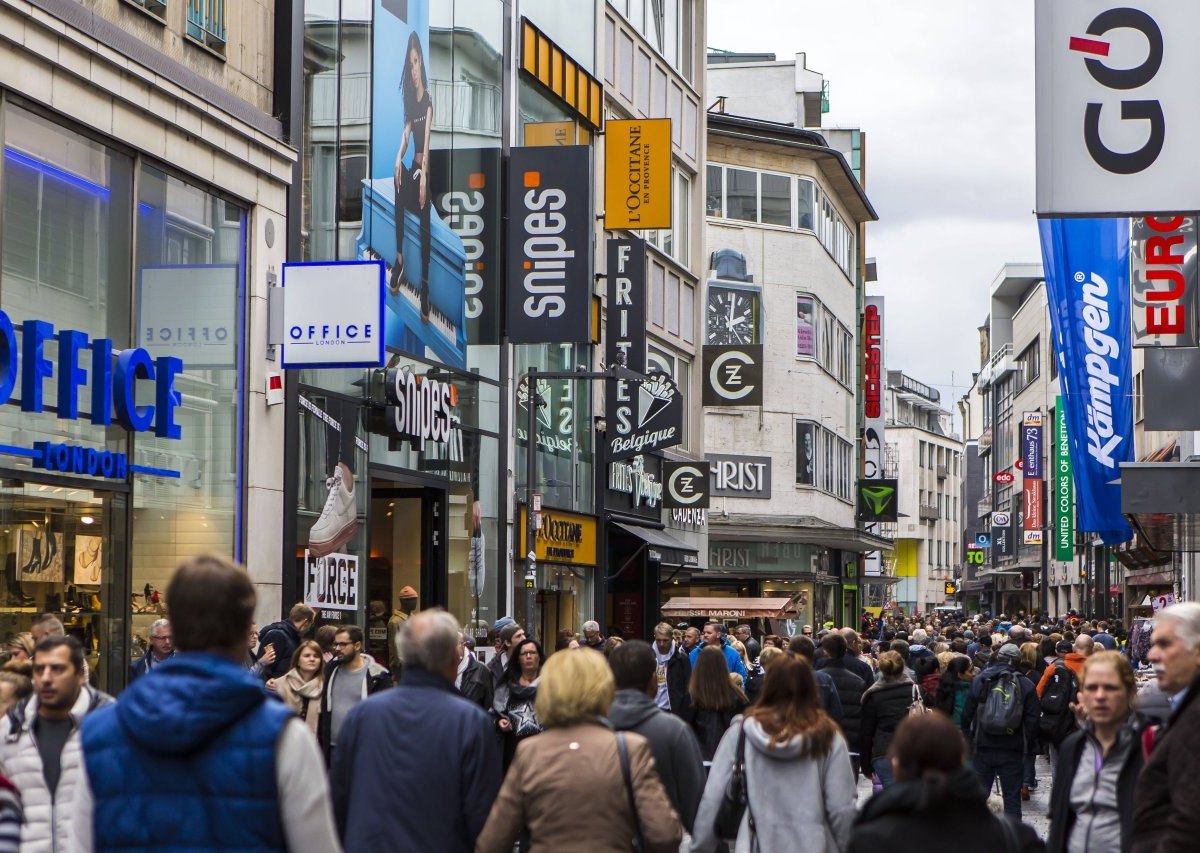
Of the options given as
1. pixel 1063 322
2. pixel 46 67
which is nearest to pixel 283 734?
pixel 46 67

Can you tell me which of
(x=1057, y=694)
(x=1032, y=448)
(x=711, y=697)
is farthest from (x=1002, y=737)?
(x=1032, y=448)

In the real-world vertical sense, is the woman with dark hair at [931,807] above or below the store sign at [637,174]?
below

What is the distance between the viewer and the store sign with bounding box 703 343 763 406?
144 feet

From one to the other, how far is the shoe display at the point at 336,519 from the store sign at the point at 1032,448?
67.0 metres

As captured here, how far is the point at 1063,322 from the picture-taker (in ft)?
87.5

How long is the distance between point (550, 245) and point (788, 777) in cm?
2043

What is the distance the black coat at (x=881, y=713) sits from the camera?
15.4 m

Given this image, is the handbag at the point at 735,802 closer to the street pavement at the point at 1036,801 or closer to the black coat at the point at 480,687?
the black coat at the point at 480,687

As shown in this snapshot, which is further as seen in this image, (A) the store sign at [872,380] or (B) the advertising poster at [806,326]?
(A) the store sign at [872,380]

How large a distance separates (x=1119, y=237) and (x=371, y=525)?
1091 cm

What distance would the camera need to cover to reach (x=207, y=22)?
1841 cm

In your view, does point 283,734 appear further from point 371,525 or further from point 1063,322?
point 1063,322

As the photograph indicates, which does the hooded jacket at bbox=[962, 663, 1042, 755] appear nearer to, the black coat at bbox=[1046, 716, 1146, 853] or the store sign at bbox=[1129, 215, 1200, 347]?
the store sign at bbox=[1129, 215, 1200, 347]

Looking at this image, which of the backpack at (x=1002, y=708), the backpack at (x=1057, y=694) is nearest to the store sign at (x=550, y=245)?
the backpack at (x=1057, y=694)
